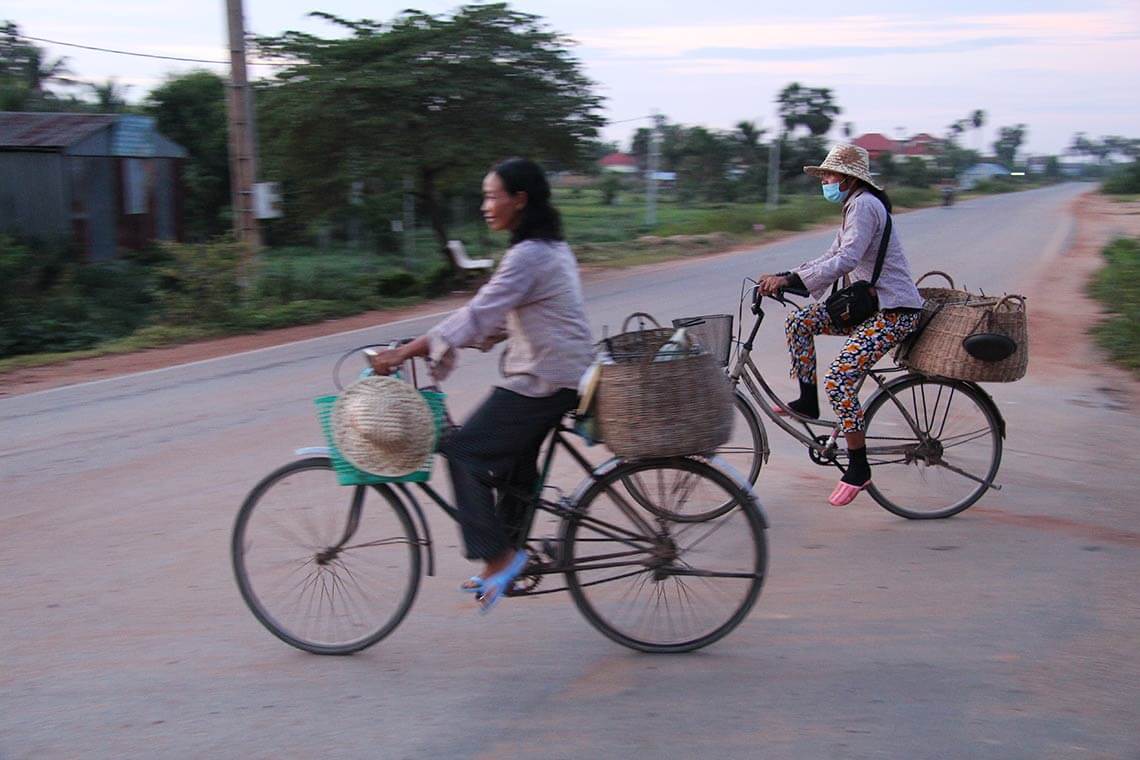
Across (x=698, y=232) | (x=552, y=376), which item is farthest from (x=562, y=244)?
(x=698, y=232)

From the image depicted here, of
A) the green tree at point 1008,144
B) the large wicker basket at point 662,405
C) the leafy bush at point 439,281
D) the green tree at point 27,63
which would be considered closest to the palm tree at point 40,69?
the green tree at point 27,63

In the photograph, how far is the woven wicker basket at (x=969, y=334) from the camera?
205 inches

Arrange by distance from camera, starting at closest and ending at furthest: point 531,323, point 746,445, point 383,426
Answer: point 383,426
point 531,323
point 746,445

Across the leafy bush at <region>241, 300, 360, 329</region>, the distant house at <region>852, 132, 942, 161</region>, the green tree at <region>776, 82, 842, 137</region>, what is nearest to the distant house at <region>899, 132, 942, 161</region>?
the distant house at <region>852, 132, 942, 161</region>

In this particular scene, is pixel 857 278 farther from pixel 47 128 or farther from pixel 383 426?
pixel 47 128

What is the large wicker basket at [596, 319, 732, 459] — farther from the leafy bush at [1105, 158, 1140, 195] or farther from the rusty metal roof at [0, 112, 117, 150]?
the leafy bush at [1105, 158, 1140, 195]

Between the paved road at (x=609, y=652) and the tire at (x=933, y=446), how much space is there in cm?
16

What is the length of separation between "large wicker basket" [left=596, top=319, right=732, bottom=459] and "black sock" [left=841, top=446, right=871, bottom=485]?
1.80 meters

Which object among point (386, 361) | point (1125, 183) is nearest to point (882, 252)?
point (386, 361)

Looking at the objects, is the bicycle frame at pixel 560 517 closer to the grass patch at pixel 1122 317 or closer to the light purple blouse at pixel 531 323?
the light purple blouse at pixel 531 323

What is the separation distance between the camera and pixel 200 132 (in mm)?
30391

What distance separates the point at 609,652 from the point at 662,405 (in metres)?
0.96

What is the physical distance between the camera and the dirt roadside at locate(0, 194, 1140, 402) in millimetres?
10141

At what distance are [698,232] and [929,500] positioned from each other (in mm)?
26587
